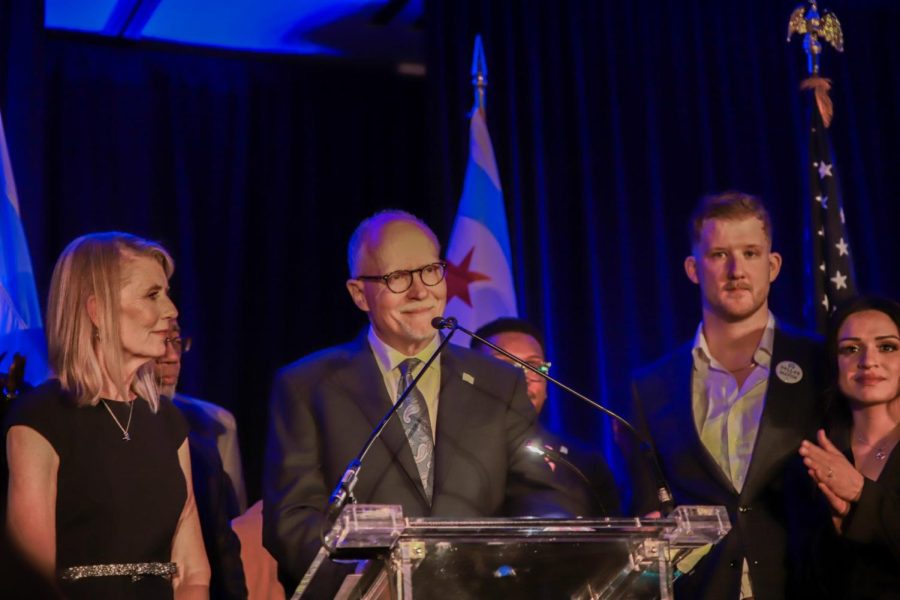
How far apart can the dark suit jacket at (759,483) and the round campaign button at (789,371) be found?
14 mm

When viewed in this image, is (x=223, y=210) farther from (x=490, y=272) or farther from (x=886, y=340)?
(x=886, y=340)

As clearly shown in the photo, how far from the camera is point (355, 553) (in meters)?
2.01

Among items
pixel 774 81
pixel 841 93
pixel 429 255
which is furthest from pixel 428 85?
pixel 429 255

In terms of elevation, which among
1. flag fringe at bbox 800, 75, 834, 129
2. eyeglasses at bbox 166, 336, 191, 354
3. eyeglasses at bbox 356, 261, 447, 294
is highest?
flag fringe at bbox 800, 75, 834, 129

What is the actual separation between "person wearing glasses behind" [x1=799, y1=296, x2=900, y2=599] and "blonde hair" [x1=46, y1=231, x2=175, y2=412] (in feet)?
5.98

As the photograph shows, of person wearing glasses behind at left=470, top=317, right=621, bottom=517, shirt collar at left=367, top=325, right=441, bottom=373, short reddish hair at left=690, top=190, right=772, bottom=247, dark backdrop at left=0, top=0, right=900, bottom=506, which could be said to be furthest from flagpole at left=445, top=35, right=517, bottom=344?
shirt collar at left=367, top=325, right=441, bottom=373

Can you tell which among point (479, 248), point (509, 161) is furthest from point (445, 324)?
point (509, 161)

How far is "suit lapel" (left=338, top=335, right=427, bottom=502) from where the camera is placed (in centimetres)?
293

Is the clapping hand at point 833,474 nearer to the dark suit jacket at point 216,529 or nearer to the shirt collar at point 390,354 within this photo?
the shirt collar at point 390,354

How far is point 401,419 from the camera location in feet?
9.90

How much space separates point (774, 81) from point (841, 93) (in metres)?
0.46

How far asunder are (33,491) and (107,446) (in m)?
0.25

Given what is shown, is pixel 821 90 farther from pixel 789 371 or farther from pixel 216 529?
pixel 216 529

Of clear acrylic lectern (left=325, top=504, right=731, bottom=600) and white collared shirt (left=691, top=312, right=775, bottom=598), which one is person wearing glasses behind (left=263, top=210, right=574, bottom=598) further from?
white collared shirt (left=691, top=312, right=775, bottom=598)
